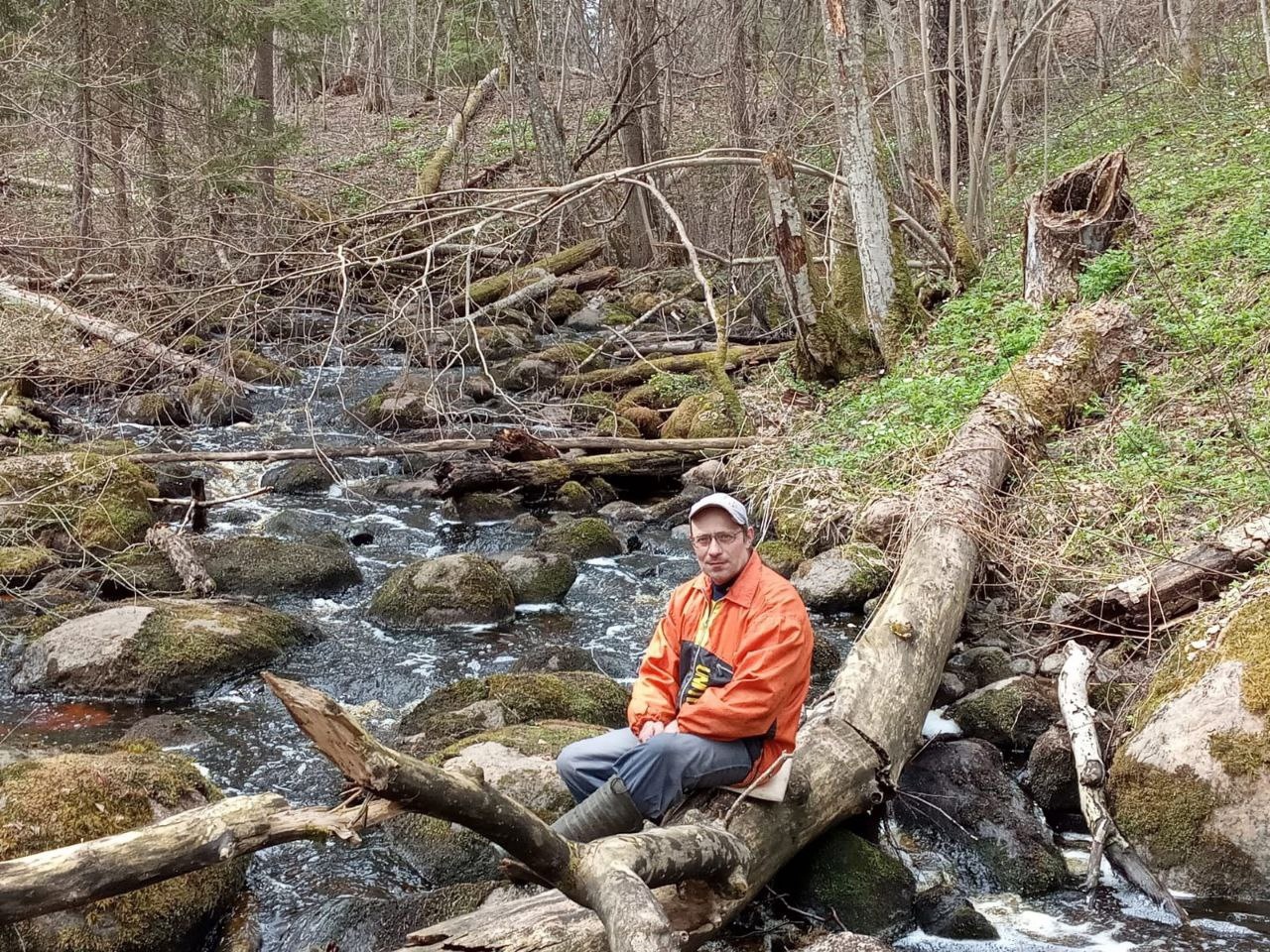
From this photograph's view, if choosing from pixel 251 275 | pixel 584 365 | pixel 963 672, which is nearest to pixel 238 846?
pixel 963 672

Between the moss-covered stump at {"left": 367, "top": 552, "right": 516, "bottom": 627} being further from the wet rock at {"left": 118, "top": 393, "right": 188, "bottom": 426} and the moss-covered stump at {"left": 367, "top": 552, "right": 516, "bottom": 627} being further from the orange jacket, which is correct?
the wet rock at {"left": 118, "top": 393, "right": 188, "bottom": 426}

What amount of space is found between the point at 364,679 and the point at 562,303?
12771 mm

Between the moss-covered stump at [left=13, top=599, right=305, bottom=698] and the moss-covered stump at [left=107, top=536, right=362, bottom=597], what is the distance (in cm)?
110

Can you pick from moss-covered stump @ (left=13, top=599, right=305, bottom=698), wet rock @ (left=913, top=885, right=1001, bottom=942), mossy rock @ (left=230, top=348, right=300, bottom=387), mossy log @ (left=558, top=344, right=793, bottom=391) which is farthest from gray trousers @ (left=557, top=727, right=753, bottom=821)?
mossy rock @ (left=230, top=348, right=300, bottom=387)

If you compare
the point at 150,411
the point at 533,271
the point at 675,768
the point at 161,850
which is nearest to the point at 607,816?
the point at 675,768

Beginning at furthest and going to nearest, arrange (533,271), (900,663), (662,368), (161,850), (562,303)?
(533,271)
(562,303)
(662,368)
(900,663)
(161,850)

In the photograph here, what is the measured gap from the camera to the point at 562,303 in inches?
774

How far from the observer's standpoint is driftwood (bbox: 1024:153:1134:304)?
1120cm

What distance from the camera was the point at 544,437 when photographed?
487 inches

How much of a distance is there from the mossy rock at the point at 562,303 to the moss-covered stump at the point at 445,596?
10.8 meters

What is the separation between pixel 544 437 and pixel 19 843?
833cm

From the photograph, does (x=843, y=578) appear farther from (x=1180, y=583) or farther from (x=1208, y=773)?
(x=1208, y=773)

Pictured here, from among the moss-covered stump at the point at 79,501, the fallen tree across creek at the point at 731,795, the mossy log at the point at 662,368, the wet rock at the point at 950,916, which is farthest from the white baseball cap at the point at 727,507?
the mossy log at the point at 662,368

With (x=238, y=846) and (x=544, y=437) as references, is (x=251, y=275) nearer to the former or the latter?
(x=544, y=437)
